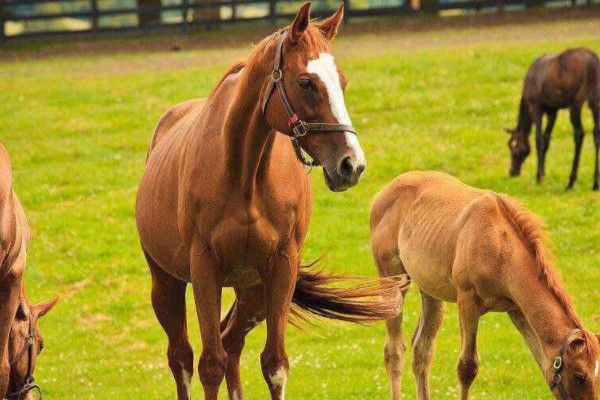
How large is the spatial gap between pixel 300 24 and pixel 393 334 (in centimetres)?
385

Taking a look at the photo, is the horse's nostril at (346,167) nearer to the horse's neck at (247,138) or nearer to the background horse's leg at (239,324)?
the horse's neck at (247,138)

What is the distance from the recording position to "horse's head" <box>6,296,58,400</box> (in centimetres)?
665

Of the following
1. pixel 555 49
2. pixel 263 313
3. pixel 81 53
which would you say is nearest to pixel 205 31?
pixel 81 53

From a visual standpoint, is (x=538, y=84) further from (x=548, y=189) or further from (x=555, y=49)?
(x=555, y=49)

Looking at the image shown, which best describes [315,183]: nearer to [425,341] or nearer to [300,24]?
[425,341]

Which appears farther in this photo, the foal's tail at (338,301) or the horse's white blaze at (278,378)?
the foal's tail at (338,301)

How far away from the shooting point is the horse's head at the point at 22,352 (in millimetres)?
6648

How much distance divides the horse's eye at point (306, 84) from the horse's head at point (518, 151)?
38.8ft

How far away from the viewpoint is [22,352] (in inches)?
263

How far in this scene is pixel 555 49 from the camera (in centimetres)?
2361

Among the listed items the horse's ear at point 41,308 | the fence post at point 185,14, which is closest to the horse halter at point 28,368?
the horse's ear at point 41,308

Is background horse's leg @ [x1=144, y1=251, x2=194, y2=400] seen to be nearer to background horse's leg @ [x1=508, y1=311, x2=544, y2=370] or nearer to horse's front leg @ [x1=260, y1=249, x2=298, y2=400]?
horse's front leg @ [x1=260, y1=249, x2=298, y2=400]

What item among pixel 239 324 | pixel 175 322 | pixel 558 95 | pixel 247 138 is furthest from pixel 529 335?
pixel 558 95

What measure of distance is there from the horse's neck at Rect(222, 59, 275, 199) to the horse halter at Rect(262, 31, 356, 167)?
215mm
